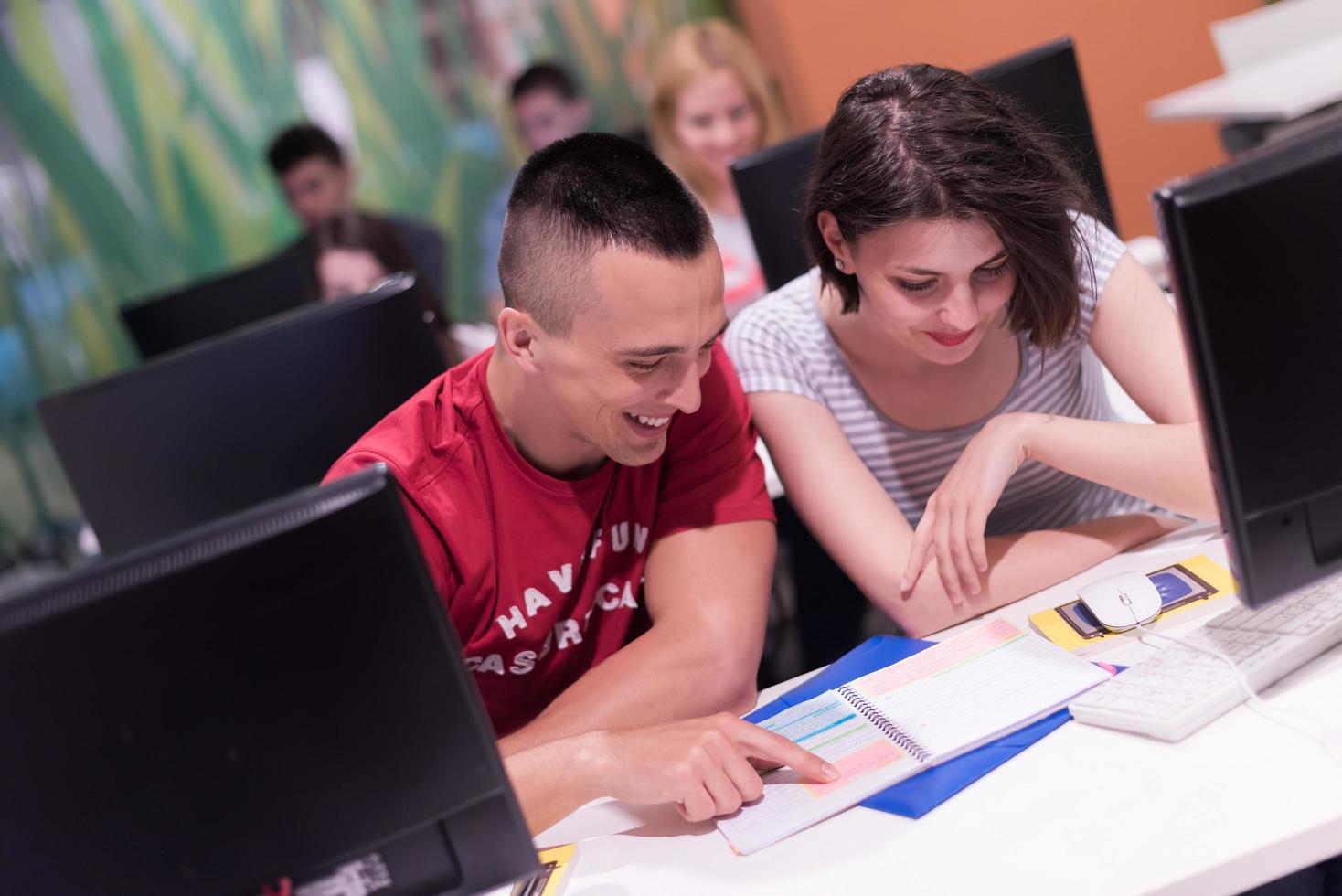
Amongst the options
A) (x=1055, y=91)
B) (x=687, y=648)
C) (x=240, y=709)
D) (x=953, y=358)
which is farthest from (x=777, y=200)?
(x=240, y=709)

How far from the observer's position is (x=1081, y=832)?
3.17 feet

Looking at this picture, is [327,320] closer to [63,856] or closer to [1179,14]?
[63,856]

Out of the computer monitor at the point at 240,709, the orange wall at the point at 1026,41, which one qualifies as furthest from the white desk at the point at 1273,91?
the computer monitor at the point at 240,709

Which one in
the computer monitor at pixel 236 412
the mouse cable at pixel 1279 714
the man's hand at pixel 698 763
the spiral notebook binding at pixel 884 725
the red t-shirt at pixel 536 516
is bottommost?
the mouse cable at pixel 1279 714

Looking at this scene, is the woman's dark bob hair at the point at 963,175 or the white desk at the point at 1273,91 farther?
the white desk at the point at 1273,91

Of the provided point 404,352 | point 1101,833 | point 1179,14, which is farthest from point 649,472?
point 1179,14

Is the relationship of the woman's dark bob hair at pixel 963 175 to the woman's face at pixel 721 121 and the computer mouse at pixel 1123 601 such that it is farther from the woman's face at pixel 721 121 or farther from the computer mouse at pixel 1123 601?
the woman's face at pixel 721 121

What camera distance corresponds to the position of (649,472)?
1480mm

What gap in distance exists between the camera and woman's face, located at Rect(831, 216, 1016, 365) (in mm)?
1367

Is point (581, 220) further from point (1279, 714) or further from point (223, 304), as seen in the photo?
point (223, 304)

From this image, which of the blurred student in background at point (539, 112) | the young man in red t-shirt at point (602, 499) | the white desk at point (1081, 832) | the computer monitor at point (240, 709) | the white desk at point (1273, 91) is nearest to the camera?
the computer monitor at point (240, 709)

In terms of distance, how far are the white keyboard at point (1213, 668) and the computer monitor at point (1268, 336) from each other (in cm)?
10

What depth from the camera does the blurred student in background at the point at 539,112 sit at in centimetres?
480

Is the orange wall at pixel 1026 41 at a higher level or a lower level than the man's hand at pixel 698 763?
higher
